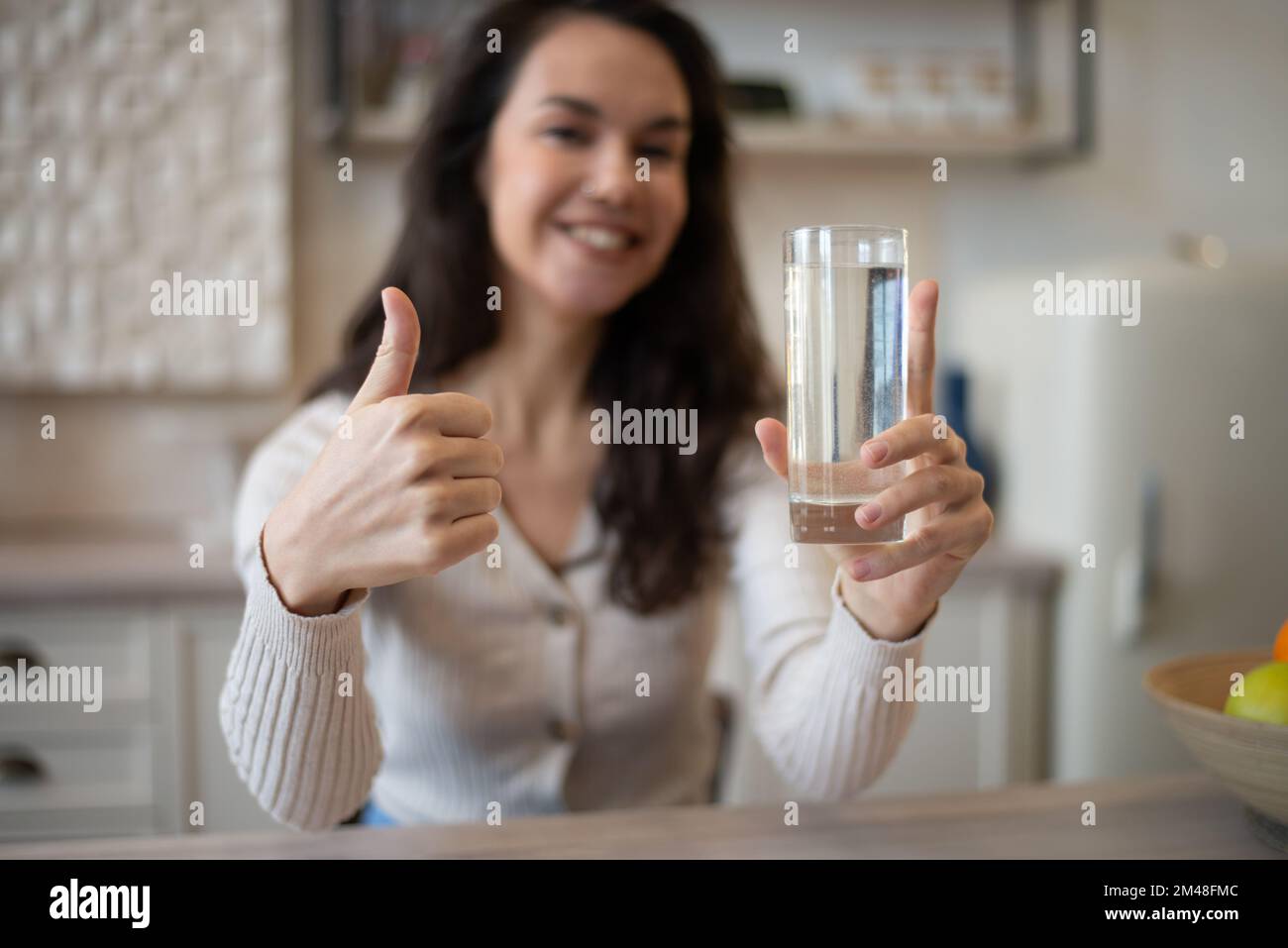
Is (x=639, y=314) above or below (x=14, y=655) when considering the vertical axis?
above

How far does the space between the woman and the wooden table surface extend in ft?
0.30

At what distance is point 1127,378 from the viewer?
75.7 inches

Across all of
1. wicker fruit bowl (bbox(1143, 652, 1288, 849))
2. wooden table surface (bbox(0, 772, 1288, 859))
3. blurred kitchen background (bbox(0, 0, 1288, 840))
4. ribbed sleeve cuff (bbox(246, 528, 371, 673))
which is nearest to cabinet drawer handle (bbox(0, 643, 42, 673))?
blurred kitchen background (bbox(0, 0, 1288, 840))

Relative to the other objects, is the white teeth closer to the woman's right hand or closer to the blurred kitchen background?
the woman's right hand

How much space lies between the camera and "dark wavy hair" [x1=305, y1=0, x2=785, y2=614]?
1.25 meters

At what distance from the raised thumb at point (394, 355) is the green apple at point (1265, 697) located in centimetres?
61

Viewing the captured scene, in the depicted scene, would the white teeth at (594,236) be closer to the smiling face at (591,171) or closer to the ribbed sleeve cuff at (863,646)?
the smiling face at (591,171)

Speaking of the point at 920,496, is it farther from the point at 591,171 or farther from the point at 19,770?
the point at 19,770

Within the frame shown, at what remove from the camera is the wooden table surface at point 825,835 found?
2.69 ft

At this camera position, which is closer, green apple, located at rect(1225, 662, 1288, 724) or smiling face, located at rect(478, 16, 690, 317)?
green apple, located at rect(1225, 662, 1288, 724)

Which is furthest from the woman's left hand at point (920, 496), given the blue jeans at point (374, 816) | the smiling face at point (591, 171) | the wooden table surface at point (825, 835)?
the blue jeans at point (374, 816)

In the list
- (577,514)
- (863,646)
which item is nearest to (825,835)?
(863,646)

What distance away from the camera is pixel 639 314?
4.50 ft

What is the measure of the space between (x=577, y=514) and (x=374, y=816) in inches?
16.2
